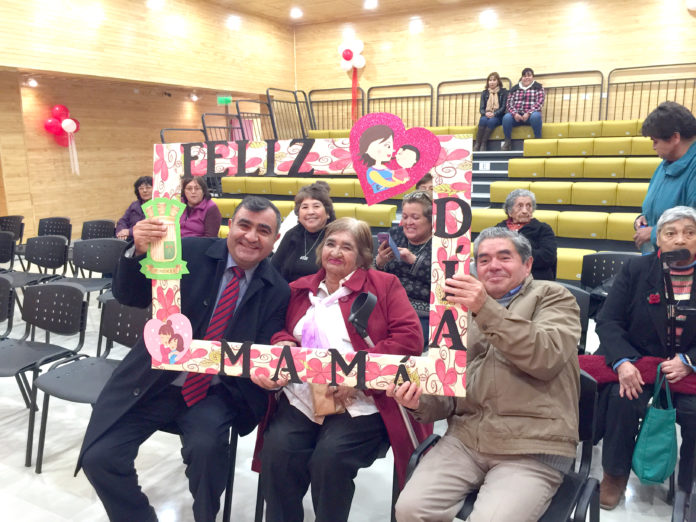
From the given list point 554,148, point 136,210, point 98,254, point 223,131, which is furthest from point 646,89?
point 98,254

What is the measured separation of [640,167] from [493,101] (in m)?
2.61

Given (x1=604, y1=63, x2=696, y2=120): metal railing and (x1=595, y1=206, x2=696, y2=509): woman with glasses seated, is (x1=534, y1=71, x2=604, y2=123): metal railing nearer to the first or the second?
(x1=604, y1=63, x2=696, y2=120): metal railing

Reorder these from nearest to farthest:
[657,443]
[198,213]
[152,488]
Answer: [657,443] → [152,488] → [198,213]

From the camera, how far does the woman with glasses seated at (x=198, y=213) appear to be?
14.3 ft

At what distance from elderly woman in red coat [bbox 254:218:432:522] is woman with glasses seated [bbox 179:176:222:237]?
261cm

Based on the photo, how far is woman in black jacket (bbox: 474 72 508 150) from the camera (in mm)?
8070

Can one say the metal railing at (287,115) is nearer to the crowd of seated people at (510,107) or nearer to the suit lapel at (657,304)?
the crowd of seated people at (510,107)

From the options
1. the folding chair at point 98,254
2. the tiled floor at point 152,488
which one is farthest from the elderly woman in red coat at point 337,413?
the folding chair at point 98,254

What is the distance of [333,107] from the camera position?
10922 mm

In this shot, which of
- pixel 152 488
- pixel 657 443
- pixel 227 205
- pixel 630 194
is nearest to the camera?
pixel 657 443

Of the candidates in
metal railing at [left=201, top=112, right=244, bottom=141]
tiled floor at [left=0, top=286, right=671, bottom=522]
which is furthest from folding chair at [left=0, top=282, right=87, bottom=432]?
metal railing at [left=201, top=112, right=244, bottom=141]

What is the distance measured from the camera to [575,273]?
16.0 ft

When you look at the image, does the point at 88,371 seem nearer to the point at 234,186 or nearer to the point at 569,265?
the point at 569,265

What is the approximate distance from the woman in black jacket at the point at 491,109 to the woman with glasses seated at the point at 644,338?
20.2 feet
